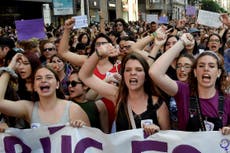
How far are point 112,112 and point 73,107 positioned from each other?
0.49 metres

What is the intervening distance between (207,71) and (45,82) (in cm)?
132

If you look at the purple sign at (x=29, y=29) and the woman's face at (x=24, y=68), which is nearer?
the woman's face at (x=24, y=68)

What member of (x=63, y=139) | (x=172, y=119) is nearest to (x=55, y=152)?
(x=63, y=139)

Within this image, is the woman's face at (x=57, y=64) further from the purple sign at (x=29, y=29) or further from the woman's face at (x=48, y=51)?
the purple sign at (x=29, y=29)

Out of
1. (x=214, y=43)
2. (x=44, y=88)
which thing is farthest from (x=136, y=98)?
(x=214, y=43)

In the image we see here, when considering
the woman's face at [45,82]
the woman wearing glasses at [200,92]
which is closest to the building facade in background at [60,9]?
the woman's face at [45,82]

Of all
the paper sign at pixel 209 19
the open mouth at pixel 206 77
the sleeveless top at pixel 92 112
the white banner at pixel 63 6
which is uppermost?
the white banner at pixel 63 6

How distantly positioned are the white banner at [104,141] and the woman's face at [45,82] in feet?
1.02

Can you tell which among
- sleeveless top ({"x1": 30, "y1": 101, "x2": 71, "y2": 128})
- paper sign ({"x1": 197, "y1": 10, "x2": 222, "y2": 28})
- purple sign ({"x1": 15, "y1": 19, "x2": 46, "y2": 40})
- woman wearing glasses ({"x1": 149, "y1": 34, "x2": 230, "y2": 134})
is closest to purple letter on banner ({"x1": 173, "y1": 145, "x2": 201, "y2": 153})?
woman wearing glasses ({"x1": 149, "y1": 34, "x2": 230, "y2": 134})

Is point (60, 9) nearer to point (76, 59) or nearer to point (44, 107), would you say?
point (76, 59)

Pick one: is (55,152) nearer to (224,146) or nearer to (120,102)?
(120,102)

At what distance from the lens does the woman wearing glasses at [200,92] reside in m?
3.40

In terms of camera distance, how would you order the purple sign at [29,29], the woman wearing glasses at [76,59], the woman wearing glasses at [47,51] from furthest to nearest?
the purple sign at [29,29] < the woman wearing glasses at [47,51] < the woman wearing glasses at [76,59]

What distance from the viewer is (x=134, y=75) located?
3.64m
